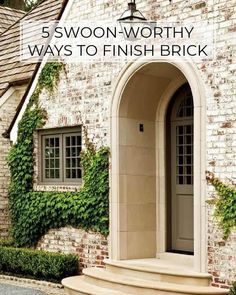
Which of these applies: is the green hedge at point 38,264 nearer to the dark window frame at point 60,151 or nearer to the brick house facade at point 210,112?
the brick house facade at point 210,112

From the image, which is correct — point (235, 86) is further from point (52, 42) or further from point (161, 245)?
point (52, 42)

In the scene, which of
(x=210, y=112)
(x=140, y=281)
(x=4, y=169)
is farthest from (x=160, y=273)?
(x=4, y=169)

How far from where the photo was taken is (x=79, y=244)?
10.9 meters

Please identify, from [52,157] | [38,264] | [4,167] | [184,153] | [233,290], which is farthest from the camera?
[4,167]

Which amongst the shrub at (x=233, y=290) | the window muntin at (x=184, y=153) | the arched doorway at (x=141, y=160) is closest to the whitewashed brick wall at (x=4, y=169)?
the arched doorway at (x=141, y=160)

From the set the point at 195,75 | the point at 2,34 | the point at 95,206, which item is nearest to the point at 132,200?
the point at 95,206

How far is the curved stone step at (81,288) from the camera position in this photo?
9.05m

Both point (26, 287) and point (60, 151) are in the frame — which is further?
point (60, 151)

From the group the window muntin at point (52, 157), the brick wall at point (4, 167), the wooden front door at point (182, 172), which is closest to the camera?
the wooden front door at point (182, 172)

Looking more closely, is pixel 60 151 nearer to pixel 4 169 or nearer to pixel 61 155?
pixel 61 155

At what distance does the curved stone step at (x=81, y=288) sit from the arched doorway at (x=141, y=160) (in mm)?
728

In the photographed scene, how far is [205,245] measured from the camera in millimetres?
8578

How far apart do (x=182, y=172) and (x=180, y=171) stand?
64 mm

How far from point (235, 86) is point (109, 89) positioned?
109 inches
